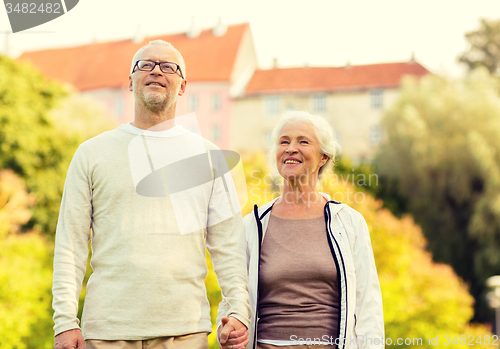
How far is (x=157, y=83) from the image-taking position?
2.55 meters

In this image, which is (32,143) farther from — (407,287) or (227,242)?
(227,242)

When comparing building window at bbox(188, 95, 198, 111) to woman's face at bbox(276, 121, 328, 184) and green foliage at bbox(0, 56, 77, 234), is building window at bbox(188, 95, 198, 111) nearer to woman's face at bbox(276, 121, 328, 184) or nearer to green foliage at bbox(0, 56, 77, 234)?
green foliage at bbox(0, 56, 77, 234)

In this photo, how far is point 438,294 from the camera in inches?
679

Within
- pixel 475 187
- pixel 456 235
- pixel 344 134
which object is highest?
pixel 344 134

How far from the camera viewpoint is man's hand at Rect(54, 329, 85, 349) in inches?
87.1

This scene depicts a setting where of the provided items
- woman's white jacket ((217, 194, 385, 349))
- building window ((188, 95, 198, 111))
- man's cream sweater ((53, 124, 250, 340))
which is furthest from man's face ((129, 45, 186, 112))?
building window ((188, 95, 198, 111))

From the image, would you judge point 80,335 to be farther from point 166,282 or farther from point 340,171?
point 340,171

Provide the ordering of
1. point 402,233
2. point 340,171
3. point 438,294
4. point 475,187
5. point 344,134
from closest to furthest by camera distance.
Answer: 1. point 438,294
2. point 402,233
3. point 475,187
4. point 340,171
5. point 344,134

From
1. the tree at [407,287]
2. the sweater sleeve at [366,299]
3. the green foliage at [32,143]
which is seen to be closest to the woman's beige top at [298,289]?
the sweater sleeve at [366,299]

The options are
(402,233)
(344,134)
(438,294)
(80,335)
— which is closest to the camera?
(80,335)

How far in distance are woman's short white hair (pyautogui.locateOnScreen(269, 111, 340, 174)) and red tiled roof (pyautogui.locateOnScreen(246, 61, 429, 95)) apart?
33.6m

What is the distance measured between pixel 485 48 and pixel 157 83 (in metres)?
31.0

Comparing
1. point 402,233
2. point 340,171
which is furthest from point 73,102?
point 402,233

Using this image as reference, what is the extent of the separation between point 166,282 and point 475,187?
72.8 feet
